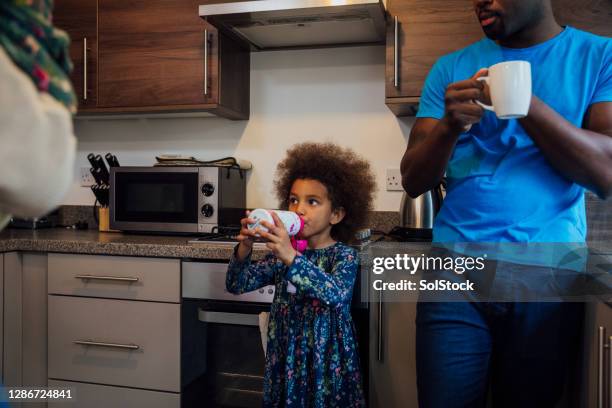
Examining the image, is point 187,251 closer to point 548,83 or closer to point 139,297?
point 139,297

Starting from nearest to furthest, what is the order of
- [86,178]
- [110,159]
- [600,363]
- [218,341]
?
[600,363] < [218,341] < [110,159] < [86,178]

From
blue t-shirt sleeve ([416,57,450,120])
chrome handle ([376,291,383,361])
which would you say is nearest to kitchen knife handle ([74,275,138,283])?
chrome handle ([376,291,383,361])

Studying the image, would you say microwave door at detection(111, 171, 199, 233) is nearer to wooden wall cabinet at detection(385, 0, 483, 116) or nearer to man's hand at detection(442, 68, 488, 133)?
wooden wall cabinet at detection(385, 0, 483, 116)

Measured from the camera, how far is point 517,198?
0.87 m

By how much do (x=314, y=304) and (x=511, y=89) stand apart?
73 cm

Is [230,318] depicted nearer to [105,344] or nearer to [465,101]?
[105,344]

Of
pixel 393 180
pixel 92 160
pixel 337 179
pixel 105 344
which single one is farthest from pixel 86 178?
pixel 337 179

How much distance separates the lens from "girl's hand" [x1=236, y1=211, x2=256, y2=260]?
1139 millimetres

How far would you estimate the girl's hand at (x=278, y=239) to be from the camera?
3.68ft

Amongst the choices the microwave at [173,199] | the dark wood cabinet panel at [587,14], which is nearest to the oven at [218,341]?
the microwave at [173,199]

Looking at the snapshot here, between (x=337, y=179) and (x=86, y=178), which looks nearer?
(x=337, y=179)

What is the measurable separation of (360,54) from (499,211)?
141 cm

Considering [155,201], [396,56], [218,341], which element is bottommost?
[218,341]

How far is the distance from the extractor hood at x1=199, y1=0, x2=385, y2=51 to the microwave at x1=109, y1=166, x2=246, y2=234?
1.78 feet
